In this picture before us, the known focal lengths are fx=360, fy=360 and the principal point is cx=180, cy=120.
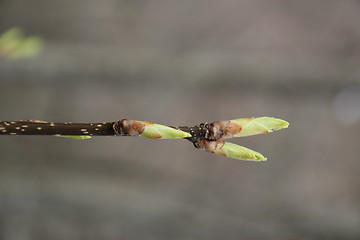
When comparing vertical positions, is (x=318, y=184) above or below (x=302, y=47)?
below

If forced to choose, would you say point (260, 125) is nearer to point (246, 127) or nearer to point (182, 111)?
point (246, 127)

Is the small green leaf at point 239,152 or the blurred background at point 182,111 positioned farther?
the blurred background at point 182,111

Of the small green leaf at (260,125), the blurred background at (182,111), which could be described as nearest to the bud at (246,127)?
the small green leaf at (260,125)

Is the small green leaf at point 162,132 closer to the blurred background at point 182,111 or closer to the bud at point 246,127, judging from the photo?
the bud at point 246,127

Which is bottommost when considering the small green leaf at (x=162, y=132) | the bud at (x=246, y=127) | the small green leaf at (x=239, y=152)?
the small green leaf at (x=239, y=152)

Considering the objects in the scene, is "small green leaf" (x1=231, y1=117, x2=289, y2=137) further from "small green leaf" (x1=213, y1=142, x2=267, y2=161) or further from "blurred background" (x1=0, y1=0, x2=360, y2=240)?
"blurred background" (x1=0, y1=0, x2=360, y2=240)

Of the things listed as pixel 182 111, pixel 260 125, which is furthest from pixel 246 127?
pixel 182 111

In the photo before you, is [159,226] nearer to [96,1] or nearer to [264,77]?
[264,77]

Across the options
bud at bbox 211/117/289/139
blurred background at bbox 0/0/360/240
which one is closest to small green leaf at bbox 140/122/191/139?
bud at bbox 211/117/289/139

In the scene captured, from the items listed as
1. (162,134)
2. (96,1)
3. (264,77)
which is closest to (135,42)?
(96,1)
